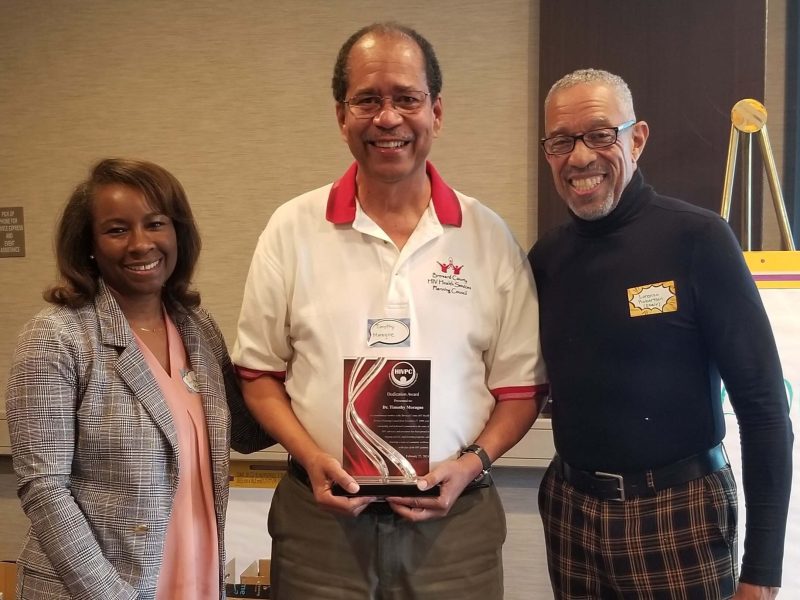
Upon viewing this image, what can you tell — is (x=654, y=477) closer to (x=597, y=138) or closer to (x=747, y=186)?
(x=597, y=138)

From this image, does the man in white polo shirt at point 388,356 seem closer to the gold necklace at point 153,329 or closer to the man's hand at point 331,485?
the man's hand at point 331,485

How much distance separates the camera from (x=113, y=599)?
1379 millimetres

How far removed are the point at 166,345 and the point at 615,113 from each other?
3.71 ft

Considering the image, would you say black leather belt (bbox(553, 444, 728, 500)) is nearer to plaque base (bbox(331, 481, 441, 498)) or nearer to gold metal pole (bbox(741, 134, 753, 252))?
plaque base (bbox(331, 481, 441, 498))

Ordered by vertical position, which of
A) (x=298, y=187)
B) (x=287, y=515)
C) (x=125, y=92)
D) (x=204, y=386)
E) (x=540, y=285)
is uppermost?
(x=125, y=92)

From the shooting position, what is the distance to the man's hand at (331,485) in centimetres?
139

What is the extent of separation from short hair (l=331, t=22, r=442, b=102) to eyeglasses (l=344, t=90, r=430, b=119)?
0.05 m

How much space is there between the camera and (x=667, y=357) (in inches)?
59.2

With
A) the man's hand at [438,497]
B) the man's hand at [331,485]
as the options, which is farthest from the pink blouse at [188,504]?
the man's hand at [438,497]

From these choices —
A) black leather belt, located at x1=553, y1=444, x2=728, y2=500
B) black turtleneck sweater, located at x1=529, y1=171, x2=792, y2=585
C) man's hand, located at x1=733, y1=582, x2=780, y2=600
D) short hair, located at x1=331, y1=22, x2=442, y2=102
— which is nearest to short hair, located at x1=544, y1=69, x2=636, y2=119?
black turtleneck sweater, located at x1=529, y1=171, x2=792, y2=585

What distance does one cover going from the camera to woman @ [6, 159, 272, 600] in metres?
1.38

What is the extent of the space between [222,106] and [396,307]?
1845mm

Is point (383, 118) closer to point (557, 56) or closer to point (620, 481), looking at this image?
point (620, 481)

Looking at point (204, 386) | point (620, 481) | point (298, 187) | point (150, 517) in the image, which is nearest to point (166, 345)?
point (204, 386)
